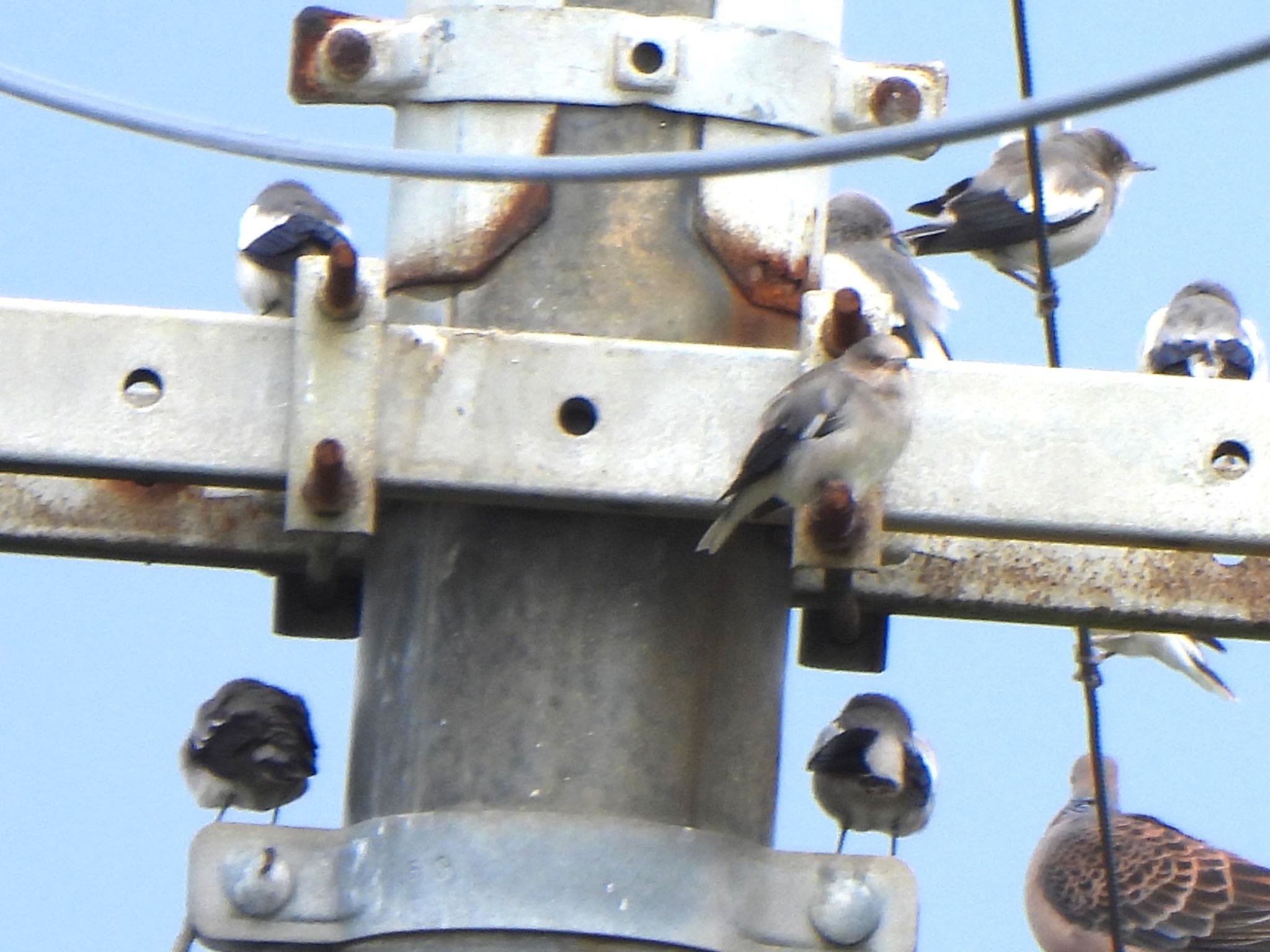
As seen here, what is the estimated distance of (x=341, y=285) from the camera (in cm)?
363

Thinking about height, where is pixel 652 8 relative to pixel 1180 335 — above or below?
below

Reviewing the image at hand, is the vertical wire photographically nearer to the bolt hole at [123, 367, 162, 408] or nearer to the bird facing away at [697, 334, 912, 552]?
the bird facing away at [697, 334, 912, 552]

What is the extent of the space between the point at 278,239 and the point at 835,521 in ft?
15.4

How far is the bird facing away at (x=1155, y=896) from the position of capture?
8.80 meters

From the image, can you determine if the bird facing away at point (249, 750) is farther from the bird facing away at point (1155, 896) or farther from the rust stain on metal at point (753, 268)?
the bird facing away at point (1155, 896)

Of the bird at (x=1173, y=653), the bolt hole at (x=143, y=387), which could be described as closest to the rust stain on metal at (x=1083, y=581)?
the bolt hole at (x=143, y=387)

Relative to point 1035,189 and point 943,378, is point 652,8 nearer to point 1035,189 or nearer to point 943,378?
point 943,378

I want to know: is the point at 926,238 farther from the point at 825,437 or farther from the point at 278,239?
the point at 825,437

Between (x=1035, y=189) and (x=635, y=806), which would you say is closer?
(x=635, y=806)

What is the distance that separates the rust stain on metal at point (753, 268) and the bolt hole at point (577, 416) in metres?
0.46

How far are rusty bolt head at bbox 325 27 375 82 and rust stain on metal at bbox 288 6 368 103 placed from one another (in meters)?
0.03

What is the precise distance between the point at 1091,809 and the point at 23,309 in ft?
23.5

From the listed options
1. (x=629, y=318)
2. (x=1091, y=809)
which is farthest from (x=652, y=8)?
(x=1091, y=809)

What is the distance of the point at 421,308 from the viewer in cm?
397
